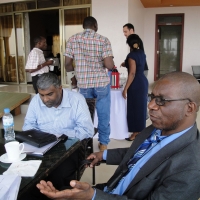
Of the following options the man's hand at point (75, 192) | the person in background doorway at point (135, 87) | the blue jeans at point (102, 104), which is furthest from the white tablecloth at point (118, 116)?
the man's hand at point (75, 192)

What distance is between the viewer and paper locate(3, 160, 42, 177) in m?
1.14

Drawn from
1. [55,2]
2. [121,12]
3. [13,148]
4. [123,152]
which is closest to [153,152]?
[123,152]

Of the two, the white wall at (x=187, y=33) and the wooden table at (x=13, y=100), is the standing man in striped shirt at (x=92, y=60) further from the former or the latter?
the white wall at (x=187, y=33)

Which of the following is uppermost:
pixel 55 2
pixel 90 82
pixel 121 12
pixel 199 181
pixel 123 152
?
pixel 55 2

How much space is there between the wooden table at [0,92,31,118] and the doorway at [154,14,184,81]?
4935 mm

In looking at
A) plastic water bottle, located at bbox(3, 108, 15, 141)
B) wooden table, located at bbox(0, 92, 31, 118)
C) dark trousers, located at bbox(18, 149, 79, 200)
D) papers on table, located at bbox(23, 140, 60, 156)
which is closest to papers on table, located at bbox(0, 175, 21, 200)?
papers on table, located at bbox(23, 140, 60, 156)

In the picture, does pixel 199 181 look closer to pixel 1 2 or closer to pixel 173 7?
pixel 1 2

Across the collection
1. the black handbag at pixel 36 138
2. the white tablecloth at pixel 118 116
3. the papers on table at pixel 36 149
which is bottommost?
the white tablecloth at pixel 118 116

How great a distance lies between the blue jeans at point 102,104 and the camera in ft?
9.29

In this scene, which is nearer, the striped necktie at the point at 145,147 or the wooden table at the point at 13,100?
the striped necktie at the point at 145,147

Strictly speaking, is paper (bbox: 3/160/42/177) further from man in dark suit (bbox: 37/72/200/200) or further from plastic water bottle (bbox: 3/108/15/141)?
plastic water bottle (bbox: 3/108/15/141)

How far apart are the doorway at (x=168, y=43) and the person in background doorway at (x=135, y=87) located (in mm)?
5267

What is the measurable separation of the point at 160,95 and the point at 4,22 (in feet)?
22.3

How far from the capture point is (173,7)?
25.4ft
